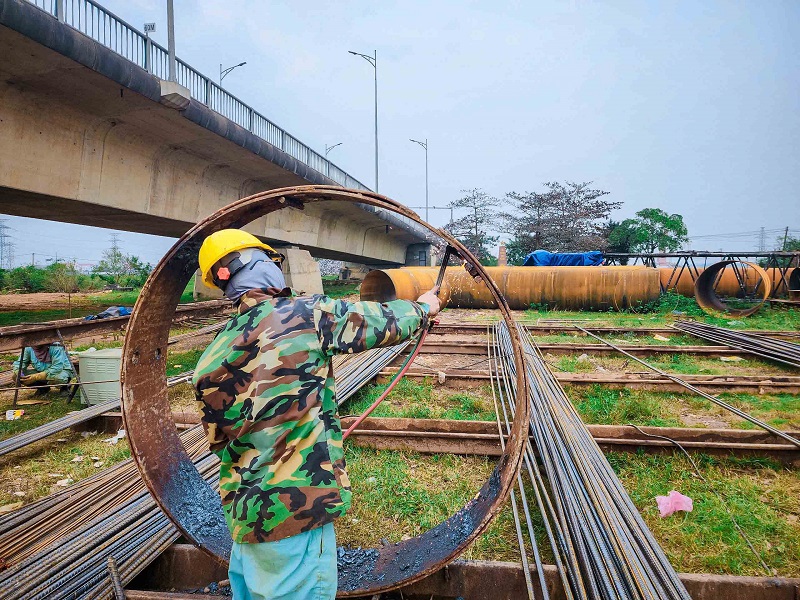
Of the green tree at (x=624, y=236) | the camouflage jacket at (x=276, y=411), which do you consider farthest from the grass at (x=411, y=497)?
the green tree at (x=624, y=236)

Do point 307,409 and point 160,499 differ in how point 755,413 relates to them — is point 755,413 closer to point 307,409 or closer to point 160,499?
point 307,409

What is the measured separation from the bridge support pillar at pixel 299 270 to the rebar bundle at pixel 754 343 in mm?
11331

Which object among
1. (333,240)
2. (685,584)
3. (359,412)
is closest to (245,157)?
(333,240)

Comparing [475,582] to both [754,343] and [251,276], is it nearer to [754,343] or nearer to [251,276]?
[251,276]

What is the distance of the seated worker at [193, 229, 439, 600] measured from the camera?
69.0 inches

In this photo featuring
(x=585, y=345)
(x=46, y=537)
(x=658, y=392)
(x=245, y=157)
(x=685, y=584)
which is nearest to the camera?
(x=685, y=584)

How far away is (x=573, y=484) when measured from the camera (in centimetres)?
303

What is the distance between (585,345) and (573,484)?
525 centimetres

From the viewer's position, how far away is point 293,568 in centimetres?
177

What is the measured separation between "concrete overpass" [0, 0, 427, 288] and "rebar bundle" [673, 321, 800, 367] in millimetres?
10729

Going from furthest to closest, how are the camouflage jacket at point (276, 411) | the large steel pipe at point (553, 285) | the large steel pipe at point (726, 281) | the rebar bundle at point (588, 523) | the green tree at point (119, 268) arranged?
the green tree at point (119, 268), the large steel pipe at point (726, 281), the large steel pipe at point (553, 285), the rebar bundle at point (588, 523), the camouflage jacket at point (276, 411)

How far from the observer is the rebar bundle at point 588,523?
2.21 meters

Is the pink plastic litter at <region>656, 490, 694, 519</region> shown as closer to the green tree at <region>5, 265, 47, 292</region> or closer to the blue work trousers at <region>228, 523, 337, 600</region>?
the blue work trousers at <region>228, 523, 337, 600</region>

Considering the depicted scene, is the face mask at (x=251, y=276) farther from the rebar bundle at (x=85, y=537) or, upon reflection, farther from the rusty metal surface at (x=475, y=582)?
the rebar bundle at (x=85, y=537)
